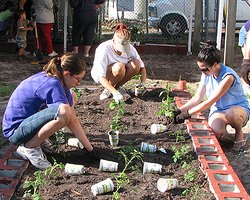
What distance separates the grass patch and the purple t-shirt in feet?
9.95

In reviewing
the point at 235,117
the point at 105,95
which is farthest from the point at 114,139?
the point at 105,95

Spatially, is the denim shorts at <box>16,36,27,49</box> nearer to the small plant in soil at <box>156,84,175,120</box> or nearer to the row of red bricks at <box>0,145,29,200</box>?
the small plant in soil at <box>156,84,175,120</box>

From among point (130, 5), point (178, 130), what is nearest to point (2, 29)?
point (130, 5)

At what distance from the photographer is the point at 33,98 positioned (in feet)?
14.0

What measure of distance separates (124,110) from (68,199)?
2429 mm

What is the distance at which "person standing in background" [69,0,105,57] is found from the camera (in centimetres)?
999

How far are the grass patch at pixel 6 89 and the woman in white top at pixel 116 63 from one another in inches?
65.9

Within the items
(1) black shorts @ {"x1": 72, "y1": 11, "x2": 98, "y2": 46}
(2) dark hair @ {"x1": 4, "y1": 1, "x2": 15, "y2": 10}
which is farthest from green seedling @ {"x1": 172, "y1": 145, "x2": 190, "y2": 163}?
(2) dark hair @ {"x1": 4, "y1": 1, "x2": 15, "y2": 10}

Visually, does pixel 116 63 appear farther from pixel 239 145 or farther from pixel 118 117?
pixel 239 145

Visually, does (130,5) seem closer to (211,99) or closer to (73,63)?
(211,99)

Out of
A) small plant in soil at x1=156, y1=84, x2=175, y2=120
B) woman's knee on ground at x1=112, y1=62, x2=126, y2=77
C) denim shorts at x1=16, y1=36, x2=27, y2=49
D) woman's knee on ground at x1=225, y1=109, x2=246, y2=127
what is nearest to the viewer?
woman's knee on ground at x1=225, y1=109, x2=246, y2=127

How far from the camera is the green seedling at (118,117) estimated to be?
5.41 m

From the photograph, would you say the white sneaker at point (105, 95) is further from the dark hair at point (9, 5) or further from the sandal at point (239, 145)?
the dark hair at point (9, 5)

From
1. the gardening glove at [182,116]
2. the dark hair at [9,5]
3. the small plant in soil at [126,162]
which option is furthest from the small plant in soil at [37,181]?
the dark hair at [9,5]
